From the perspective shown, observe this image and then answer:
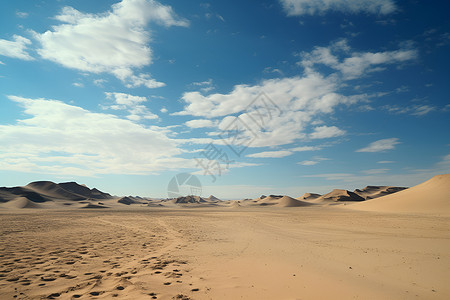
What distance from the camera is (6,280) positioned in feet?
18.0

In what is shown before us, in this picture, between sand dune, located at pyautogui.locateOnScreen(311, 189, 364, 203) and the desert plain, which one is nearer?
the desert plain

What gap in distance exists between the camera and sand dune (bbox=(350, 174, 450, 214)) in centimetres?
3148

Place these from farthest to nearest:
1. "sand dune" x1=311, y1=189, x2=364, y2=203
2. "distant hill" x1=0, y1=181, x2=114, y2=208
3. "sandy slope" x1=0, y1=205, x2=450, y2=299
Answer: "sand dune" x1=311, y1=189, x2=364, y2=203, "distant hill" x1=0, y1=181, x2=114, y2=208, "sandy slope" x1=0, y1=205, x2=450, y2=299

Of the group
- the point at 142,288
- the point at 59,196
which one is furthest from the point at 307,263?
the point at 59,196

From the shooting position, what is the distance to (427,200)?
34406mm

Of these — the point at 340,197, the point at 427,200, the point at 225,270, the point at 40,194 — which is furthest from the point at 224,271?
the point at 340,197

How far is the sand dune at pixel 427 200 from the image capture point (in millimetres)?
31484

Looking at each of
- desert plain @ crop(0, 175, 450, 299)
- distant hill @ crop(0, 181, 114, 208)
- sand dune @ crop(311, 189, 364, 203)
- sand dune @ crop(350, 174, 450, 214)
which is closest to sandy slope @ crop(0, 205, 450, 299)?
desert plain @ crop(0, 175, 450, 299)

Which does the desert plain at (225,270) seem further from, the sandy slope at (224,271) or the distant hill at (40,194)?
the distant hill at (40,194)

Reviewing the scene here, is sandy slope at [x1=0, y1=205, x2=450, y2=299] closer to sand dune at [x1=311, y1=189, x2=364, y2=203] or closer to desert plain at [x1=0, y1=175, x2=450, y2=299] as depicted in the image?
desert plain at [x1=0, y1=175, x2=450, y2=299]

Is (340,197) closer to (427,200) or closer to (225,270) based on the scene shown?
(427,200)

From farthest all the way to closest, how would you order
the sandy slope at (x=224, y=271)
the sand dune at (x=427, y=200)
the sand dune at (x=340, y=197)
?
the sand dune at (x=340, y=197) → the sand dune at (x=427, y=200) → the sandy slope at (x=224, y=271)

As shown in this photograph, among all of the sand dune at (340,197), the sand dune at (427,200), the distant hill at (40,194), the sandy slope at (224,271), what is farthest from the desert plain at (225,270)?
the sand dune at (340,197)

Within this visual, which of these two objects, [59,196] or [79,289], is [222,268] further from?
[59,196]
